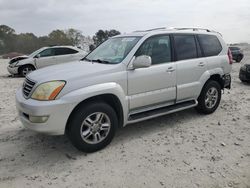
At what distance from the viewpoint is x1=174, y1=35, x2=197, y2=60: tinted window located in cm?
523

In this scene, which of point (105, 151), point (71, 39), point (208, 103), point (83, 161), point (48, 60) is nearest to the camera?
point (83, 161)

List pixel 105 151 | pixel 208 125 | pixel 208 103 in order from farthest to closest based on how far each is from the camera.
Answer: pixel 208 103 → pixel 208 125 → pixel 105 151

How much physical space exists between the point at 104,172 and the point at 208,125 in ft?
8.53

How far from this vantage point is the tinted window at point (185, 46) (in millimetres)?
5234

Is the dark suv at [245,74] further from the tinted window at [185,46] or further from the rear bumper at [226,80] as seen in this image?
the tinted window at [185,46]

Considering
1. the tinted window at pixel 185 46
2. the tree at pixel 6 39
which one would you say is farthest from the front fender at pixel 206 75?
the tree at pixel 6 39

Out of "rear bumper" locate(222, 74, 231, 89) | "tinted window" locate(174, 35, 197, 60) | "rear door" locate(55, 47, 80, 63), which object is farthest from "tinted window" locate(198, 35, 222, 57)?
"rear door" locate(55, 47, 80, 63)

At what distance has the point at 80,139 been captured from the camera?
402cm

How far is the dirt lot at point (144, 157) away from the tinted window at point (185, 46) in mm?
1344

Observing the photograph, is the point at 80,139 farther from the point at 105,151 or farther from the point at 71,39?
the point at 71,39

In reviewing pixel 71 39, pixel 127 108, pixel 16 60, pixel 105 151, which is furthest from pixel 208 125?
pixel 71 39

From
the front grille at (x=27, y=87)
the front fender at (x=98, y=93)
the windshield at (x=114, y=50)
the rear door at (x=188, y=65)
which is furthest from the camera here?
the rear door at (x=188, y=65)

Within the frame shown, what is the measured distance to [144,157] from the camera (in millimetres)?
4031

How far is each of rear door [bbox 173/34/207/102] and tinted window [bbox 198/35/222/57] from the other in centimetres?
19
